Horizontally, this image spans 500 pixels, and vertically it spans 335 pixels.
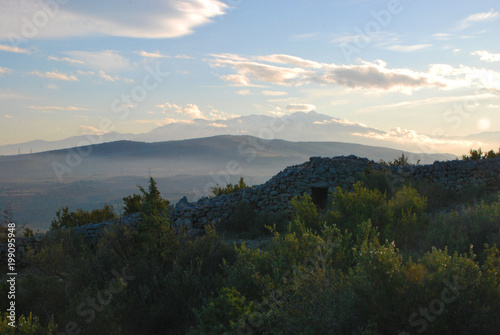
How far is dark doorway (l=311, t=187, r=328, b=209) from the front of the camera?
14177 mm

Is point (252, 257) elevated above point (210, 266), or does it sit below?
above

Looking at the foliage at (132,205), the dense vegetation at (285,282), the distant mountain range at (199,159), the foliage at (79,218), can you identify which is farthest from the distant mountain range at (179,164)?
the dense vegetation at (285,282)

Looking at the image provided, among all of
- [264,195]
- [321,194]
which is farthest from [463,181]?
[264,195]

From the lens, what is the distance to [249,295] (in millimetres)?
4617

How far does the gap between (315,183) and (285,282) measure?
1021 centimetres

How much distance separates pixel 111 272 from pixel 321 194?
32.9ft

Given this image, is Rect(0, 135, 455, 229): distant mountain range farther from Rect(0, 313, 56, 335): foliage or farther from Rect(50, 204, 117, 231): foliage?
Rect(0, 313, 56, 335): foliage

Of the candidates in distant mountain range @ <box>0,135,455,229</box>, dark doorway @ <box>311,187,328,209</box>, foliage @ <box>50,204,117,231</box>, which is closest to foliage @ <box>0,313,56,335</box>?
dark doorway @ <box>311,187,328,209</box>

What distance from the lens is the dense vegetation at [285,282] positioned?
3510 mm

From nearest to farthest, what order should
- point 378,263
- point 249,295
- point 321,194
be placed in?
point 378,263, point 249,295, point 321,194

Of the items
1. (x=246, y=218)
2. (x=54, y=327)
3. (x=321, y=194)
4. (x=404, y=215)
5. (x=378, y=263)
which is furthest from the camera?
(x=321, y=194)

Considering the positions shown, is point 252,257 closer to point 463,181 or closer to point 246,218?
point 246,218

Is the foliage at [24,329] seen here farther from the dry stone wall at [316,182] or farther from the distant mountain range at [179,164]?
the distant mountain range at [179,164]

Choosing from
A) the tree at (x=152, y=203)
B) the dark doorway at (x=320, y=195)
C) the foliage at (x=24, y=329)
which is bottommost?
the foliage at (x=24, y=329)
